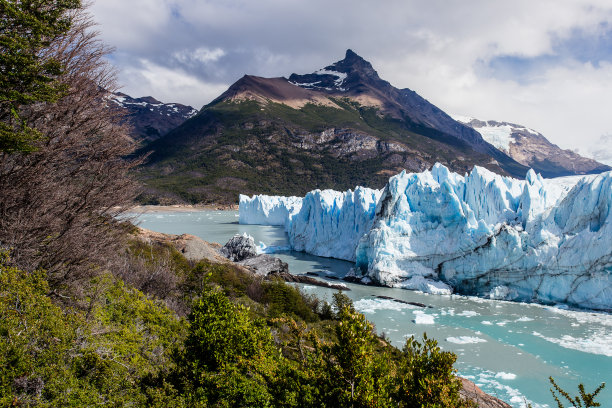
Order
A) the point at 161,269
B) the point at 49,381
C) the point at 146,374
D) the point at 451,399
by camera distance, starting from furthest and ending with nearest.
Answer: the point at 161,269 → the point at 146,374 → the point at 49,381 → the point at 451,399

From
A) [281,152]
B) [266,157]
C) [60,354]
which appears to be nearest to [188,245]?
[60,354]

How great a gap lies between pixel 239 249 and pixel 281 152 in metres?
90.9

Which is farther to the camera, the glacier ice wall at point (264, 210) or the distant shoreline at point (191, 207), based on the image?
the distant shoreline at point (191, 207)

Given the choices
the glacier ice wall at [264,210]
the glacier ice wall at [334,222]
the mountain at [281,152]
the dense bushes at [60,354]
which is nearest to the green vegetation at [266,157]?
the mountain at [281,152]

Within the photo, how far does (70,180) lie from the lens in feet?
20.4

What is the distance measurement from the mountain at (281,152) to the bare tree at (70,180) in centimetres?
7889

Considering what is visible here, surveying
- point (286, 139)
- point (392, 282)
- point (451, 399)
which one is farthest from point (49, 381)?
point (286, 139)

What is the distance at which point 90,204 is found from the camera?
6.39 metres

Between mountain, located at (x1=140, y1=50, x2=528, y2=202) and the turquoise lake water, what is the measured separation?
238 feet

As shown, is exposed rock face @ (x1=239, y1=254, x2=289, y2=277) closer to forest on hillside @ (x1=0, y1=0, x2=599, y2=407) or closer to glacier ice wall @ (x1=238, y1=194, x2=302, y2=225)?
forest on hillside @ (x1=0, y1=0, x2=599, y2=407)

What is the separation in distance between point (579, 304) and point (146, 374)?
63.1 ft

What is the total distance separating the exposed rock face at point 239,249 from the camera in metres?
25.8

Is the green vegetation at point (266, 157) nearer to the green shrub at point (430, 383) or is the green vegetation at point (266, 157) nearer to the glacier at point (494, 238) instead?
the glacier at point (494, 238)

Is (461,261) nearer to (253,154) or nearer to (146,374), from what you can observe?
(146,374)
